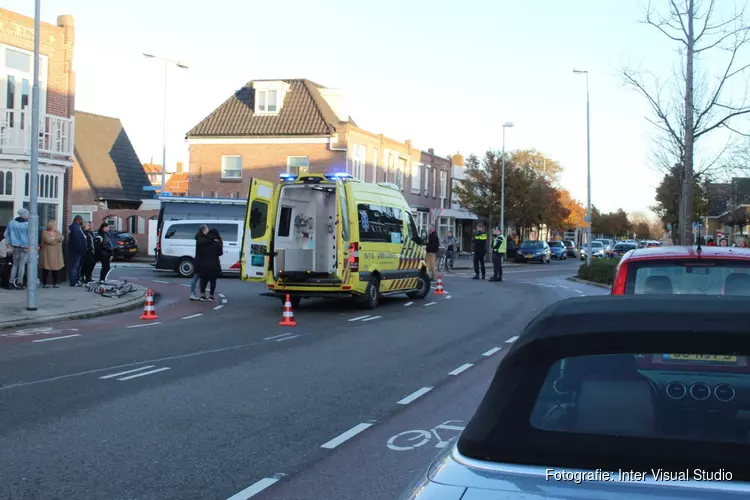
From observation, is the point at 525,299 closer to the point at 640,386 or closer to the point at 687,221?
the point at 687,221

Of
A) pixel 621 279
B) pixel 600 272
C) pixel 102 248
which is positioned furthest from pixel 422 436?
pixel 600 272

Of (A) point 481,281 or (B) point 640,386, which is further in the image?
(A) point 481,281

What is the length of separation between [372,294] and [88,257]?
9.22 m

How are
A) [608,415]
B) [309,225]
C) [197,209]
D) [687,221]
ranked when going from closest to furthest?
[608,415] → [309,225] → [687,221] → [197,209]

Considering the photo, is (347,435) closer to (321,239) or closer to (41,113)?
(321,239)

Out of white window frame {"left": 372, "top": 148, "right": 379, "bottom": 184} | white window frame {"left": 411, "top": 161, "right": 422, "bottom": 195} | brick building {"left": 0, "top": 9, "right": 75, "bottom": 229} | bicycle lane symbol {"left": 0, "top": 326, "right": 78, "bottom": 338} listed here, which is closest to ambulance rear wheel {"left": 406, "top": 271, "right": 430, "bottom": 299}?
bicycle lane symbol {"left": 0, "top": 326, "right": 78, "bottom": 338}

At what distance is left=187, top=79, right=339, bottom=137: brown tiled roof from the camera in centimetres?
4294

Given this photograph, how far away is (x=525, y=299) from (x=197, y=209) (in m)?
15.9

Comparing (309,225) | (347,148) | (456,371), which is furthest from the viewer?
(347,148)

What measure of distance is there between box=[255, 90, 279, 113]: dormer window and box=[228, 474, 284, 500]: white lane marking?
4036 centimetres

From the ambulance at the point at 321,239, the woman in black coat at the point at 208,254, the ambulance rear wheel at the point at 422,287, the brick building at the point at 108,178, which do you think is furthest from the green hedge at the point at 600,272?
the brick building at the point at 108,178

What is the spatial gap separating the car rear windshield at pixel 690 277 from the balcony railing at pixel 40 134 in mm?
17841

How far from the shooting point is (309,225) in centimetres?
1758

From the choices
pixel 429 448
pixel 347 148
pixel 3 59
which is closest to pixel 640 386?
pixel 429 448
